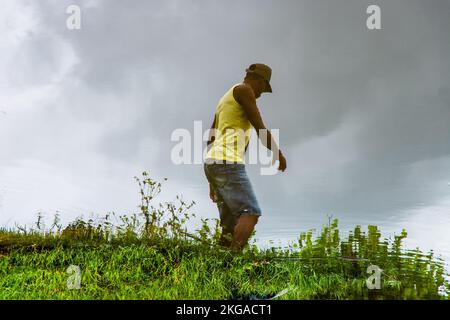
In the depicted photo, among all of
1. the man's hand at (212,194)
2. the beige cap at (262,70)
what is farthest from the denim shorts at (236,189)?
the beige cap at (262,70)

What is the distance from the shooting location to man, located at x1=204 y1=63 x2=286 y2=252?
599 centimetres

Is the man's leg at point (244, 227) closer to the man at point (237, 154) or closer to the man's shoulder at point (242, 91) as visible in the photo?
the man at point (237, 154)

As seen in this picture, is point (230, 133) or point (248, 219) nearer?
point (248, 219)

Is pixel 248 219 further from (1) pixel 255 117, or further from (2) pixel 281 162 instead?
(1) pixel 255 117

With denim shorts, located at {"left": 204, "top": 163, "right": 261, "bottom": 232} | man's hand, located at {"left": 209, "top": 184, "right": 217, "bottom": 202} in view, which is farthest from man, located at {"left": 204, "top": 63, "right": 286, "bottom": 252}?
man's hand, located at {"left": 209, "top": 184, "right": 217, "bottom": 202}

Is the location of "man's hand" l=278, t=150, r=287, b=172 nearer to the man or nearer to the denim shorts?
the man

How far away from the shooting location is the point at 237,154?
20.0ft

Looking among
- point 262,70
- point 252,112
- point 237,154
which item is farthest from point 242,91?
point 237,154

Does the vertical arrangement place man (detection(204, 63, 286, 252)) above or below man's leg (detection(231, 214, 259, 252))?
above

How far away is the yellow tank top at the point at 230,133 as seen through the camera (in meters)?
6.08

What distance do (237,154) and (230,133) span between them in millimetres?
289
